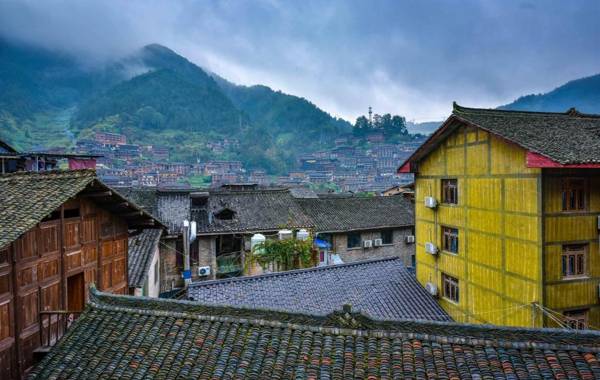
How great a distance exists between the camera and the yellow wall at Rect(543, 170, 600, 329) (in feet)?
37.6

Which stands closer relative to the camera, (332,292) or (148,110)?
(332,292)

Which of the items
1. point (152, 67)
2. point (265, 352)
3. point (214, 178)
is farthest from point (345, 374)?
point (152, 67)

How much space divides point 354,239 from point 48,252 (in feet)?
63.6

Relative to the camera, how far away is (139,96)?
3925 inches

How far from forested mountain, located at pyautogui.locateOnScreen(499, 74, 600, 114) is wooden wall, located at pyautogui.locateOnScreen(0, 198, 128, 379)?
5217 inches

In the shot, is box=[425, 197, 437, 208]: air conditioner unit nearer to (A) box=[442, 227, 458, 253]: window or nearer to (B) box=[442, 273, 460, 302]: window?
(A) box=[442, 227, 458, 253]: window

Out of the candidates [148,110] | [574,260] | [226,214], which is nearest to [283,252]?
[226,214]

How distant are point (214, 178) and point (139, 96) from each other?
43.8m

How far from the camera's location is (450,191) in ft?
52.2

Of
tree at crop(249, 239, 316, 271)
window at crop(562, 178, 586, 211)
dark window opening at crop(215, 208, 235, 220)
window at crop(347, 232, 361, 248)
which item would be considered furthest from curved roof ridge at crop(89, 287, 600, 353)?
window at crop(347, 232, 361, 248)

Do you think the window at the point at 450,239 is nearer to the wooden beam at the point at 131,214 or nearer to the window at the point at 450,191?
the window at the point at 450,191

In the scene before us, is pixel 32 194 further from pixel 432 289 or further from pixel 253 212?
pixel 253 212

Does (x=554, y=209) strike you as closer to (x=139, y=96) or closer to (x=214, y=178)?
(x=214, y=178)

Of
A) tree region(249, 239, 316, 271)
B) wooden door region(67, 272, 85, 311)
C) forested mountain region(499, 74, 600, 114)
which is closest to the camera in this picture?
wooden door region(67, 272, 85, 311)
